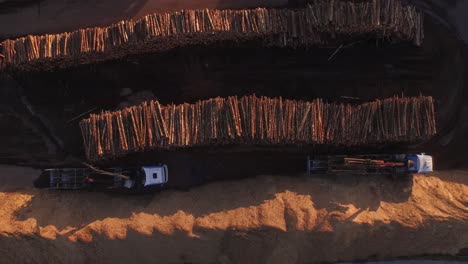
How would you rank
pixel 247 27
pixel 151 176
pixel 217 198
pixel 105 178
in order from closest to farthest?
pixel 247 27 < pixel 151 176 < pixel 217 198 < pixel 105 178

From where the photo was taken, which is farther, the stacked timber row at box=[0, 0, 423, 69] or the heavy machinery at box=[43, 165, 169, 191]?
the heavy machinery at box=[43, 165, 169, 191]

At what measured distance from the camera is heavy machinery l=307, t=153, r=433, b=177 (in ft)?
64.1

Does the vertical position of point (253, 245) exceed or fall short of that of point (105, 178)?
it falls short

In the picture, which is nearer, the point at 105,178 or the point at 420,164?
the point at 420,164

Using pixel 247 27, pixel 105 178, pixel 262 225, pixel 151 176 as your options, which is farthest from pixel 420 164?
pixel 105 178

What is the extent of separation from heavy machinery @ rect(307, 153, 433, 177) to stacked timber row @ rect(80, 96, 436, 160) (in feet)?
2.43

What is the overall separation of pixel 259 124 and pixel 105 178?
7.29 m

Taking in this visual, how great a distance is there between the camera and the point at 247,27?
19781 millimetres

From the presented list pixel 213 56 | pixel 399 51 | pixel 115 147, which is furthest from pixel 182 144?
pixel 399 51

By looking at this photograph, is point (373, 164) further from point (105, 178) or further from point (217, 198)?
point (105, 178)

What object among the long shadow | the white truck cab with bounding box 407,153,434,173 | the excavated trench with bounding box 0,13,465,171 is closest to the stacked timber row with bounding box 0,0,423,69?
the excavated trench with bounding box 0,13,465,171

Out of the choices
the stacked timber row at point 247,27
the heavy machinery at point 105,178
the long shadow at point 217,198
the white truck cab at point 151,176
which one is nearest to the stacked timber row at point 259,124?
the white truck cab at point 151,176

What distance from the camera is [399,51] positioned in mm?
20859

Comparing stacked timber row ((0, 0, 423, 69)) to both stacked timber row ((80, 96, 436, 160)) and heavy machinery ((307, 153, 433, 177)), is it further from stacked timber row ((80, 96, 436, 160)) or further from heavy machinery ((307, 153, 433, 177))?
heavy machinery ((307, 153, 433, 177))
